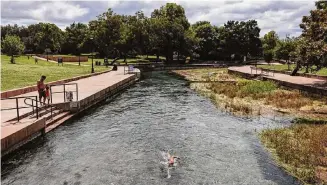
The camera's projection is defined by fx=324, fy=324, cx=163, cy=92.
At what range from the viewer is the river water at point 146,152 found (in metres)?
12.0

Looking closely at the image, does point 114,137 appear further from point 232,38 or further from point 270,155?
point 232,38

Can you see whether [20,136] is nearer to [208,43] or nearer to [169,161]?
[169,161]

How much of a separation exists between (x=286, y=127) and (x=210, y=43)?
7783 cm

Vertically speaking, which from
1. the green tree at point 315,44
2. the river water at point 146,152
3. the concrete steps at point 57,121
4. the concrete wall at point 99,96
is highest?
the green tree at point 315,44

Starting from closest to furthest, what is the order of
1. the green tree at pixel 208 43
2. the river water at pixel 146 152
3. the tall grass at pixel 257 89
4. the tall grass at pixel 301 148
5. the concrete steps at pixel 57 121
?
1. the river water at pixel 146 152
2. the tall grass at pixel 301 148
3. the concrete steps at pixel 57 121
4. the tall grass at pixel 257 89
5. the green tree at pixel 208 43

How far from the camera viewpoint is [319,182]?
11.3 m

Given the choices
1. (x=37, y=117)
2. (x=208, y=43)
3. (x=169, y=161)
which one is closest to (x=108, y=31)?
(x=208, y=43)

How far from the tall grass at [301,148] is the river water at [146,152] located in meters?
0.57

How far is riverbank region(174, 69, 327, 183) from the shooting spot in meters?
12.9

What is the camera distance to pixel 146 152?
14.8 meters

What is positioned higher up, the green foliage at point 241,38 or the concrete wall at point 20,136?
the green foliage at point 241,38

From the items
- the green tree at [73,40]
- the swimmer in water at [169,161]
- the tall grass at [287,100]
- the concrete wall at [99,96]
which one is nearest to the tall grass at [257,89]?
the tall grass at [287,100]

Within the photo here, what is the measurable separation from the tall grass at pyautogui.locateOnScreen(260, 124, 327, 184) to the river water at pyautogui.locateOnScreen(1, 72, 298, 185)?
0.57m

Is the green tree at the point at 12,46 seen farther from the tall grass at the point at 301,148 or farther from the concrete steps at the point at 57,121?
the tall grass at the point at 301,148
